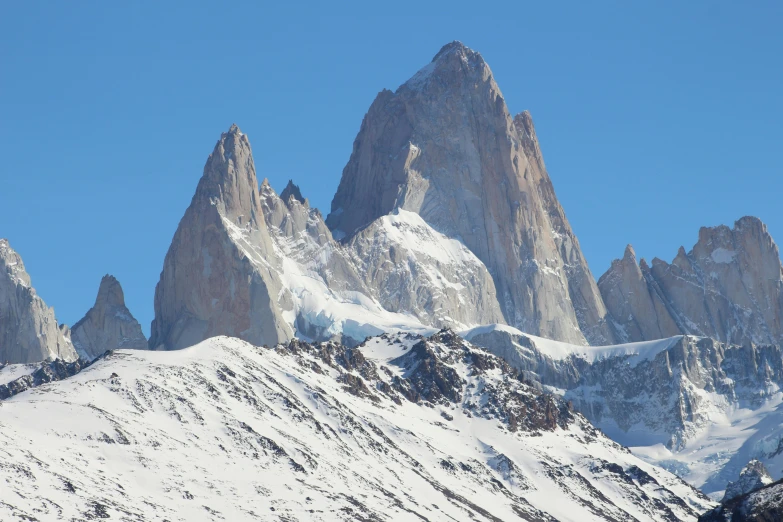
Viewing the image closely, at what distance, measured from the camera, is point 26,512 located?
19712 cm

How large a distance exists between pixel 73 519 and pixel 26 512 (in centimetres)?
526

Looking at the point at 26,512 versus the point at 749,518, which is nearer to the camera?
the point at 749,518

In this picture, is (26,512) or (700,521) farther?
(26,512)

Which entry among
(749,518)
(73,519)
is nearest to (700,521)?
(749,518)

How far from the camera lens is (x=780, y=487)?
15062cm

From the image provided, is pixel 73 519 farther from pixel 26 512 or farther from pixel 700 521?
pixel 700 521

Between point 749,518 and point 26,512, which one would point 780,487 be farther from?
point 26,512

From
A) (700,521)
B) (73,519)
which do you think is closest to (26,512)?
(73,519)

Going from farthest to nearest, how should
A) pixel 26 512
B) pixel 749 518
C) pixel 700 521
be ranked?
pixel 26 512 < pixel 700 521 < pixel 749 518

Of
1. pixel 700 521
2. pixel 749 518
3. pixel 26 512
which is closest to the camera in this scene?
pixel 749 518

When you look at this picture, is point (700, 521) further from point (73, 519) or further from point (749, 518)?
point (73, 519)

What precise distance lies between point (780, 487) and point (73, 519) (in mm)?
80698

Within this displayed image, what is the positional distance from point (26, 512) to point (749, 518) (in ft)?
264

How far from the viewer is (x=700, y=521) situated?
16000cm
